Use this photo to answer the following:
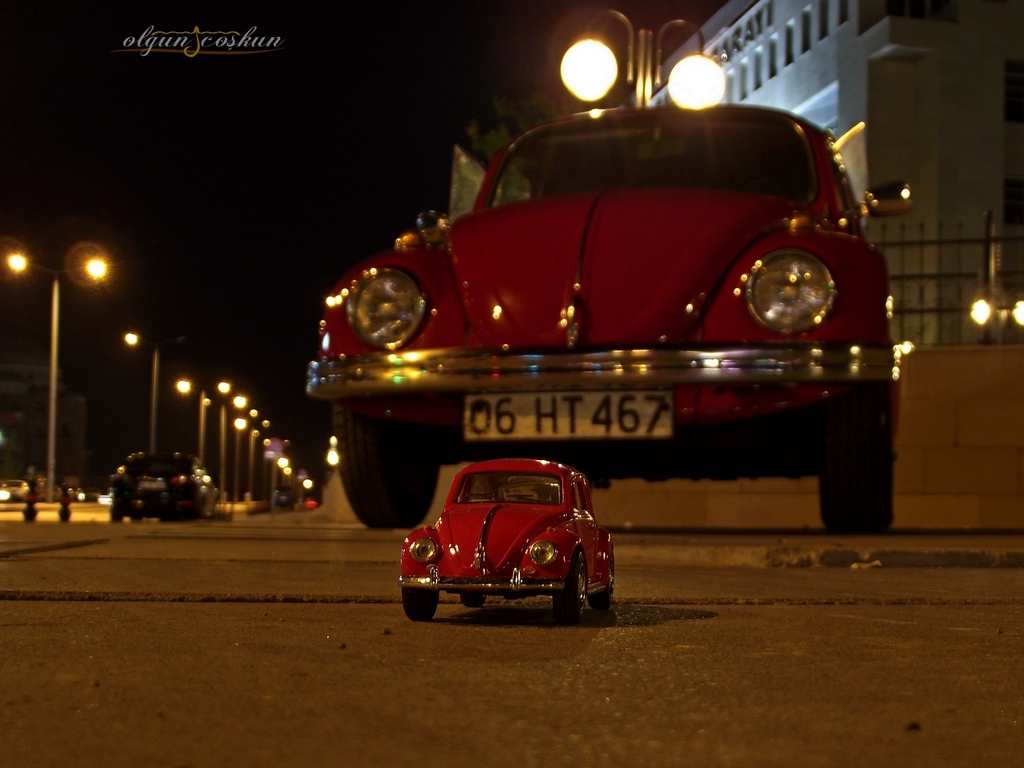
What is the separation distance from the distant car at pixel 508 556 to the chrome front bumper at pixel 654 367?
1108 mm

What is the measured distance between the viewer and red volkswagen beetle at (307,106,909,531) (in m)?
5.95

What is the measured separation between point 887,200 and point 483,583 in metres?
3.69

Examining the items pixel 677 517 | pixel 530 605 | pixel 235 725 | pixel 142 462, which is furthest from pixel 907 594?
pixel 142 462

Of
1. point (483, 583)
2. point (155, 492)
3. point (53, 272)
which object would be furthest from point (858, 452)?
point (53, 272)

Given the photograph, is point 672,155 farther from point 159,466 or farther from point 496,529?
point 159,466

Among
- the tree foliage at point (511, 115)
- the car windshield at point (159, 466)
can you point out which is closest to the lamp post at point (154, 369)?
the car windshield at point (159, 466)

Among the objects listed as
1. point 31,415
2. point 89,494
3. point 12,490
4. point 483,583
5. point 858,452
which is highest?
point 31,415

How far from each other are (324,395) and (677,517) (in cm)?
574

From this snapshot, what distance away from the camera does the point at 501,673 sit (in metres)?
3.33

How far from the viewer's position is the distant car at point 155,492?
2342 centimetres

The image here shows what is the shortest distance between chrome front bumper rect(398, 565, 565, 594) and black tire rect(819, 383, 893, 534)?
2.35 metres

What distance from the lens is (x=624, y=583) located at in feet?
19.6

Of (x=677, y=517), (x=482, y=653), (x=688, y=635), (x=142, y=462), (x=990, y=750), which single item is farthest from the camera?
(x=142, y=462)

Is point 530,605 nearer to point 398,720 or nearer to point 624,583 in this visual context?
point 624,583
